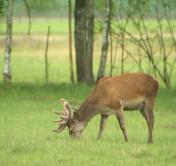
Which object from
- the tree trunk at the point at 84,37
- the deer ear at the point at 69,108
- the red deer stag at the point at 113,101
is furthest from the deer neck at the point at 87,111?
the tree trunk at the point at 84,37

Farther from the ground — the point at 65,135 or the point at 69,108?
the point at 69,108

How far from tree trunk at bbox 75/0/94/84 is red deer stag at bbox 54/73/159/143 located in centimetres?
1168

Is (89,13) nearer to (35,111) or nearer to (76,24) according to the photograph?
(76,24)

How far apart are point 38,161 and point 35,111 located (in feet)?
32.0

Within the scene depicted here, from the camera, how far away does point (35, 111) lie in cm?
2131

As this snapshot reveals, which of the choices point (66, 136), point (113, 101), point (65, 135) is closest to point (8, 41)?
point (65, 135)

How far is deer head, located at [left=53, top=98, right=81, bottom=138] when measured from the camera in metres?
14.9

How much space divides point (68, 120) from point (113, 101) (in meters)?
0.91

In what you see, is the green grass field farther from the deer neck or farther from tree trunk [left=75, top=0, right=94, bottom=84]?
tree trunk [left=75, top=0, right=94, bottom=84]

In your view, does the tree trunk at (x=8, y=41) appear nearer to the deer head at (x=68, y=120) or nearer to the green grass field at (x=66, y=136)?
the green grass field at (x=66, y=136)

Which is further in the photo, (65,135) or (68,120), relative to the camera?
(65,135)

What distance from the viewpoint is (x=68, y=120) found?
587 inches

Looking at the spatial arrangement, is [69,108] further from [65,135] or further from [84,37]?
[84,37]

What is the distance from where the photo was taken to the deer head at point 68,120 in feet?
48.8
